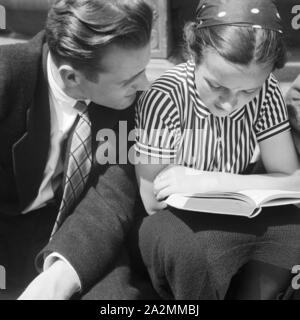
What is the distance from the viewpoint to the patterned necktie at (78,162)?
5.47 feet

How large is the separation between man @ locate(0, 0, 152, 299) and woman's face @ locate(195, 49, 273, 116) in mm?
175

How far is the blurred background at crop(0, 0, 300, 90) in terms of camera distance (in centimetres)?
201

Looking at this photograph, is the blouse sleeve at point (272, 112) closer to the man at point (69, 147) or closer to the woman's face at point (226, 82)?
the woman's face at point (226, 82)

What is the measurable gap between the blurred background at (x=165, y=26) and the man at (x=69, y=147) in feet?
1.42

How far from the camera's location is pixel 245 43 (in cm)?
149

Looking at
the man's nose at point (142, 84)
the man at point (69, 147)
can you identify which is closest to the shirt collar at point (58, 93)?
the man at point (69, 147)

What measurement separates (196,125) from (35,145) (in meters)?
0.50

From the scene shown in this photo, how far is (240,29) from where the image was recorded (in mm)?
1494
